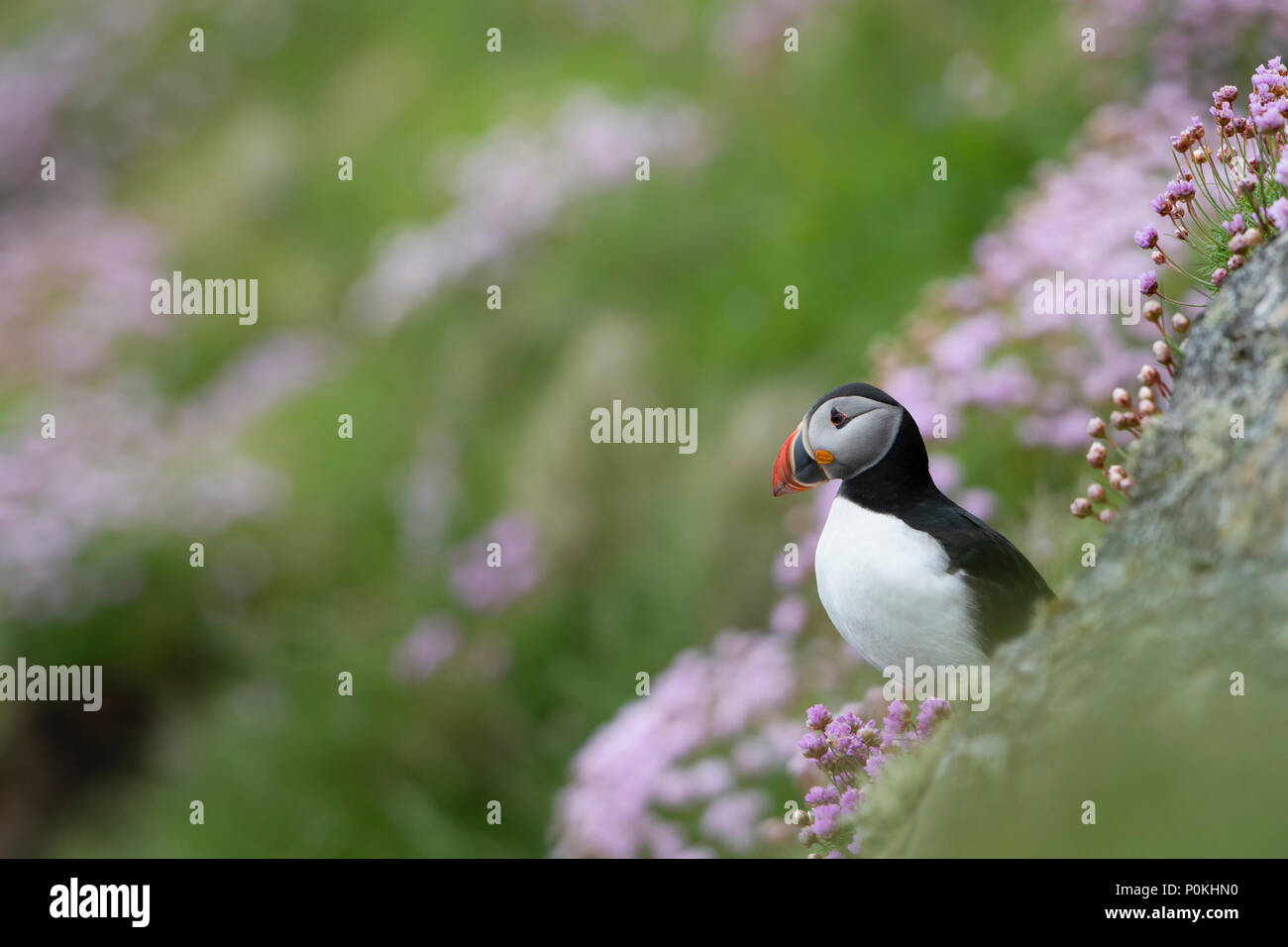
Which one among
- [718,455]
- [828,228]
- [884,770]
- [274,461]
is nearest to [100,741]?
[274,461]

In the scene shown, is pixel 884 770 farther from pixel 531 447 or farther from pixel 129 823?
pixel 129 823

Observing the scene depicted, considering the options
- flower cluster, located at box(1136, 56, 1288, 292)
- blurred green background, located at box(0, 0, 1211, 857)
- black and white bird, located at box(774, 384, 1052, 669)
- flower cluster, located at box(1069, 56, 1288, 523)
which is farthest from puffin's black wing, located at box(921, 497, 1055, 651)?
blurred green background, located at box(0, 0, 1211, 857)

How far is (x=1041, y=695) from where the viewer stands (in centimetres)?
209

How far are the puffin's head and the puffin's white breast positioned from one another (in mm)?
113

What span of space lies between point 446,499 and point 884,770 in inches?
216

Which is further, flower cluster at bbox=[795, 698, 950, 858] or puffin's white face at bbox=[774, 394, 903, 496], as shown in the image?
puffin's white face at bbox=[774, 394, 903, 496]

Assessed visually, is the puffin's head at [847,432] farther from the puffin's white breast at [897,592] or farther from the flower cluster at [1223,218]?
the flower cluster at [1223,218]

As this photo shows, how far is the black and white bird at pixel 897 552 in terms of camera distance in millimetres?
2346

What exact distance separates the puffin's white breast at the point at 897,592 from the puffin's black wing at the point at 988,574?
0.02m

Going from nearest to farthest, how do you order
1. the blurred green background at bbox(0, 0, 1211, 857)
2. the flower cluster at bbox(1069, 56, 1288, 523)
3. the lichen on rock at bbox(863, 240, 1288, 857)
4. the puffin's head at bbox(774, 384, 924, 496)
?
the lichen on rock at bbox(863, 240, 1288, 857)
the flower cluster at bbox(1069, 56, 1288, 523)
the puffin's head at bbox(774, 384, 924, 496)
the blurred green background at bbox(0, 0, 1211, 857)

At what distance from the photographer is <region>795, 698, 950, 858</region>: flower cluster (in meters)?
2.34

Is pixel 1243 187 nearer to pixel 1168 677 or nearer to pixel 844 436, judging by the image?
pixel 844 436

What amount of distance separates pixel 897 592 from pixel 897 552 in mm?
82

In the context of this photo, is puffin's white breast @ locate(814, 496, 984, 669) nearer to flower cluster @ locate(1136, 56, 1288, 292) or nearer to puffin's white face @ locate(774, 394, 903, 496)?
puffin's white face @ locate(774, 394, 903, 496)
